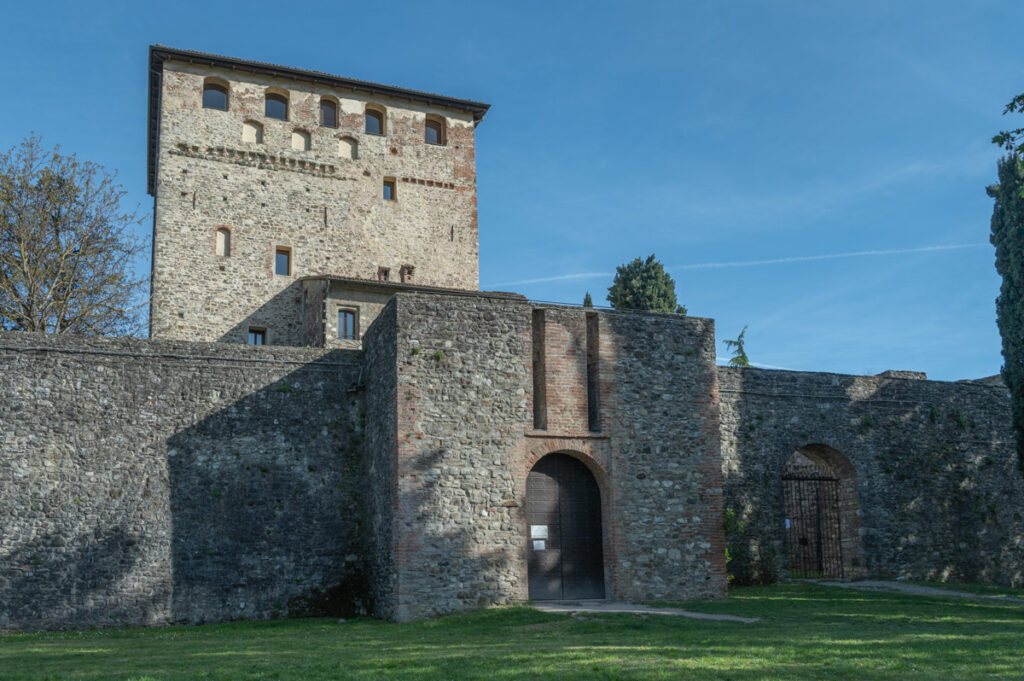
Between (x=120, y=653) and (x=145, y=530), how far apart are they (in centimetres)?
490

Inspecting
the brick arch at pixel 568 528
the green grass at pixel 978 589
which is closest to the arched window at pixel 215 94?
the brick arch at pixel 568 528

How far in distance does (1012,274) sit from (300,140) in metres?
22.5

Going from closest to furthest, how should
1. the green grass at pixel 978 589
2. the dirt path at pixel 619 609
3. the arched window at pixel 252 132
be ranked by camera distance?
the dirt path at pixel 619 609 < the green grass at pixel 978 589 < the arched window at pixel 252 132

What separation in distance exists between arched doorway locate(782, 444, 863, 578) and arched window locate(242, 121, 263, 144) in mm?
20179

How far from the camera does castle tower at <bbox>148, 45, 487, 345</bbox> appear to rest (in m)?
30.3

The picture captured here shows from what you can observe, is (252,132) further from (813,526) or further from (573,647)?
(573,647)

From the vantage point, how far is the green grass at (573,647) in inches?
393

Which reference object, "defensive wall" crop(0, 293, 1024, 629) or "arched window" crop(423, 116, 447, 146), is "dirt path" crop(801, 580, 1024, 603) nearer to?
"defensive wall" crop(0, 293, 1024, 629)

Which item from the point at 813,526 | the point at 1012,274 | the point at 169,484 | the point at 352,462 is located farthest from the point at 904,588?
the point at 169,484

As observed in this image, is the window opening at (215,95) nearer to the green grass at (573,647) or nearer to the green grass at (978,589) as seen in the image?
the green grass at (573,647)

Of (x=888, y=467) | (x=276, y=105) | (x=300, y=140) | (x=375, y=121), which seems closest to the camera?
(x=888, y=467)

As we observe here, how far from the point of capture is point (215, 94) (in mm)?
32469

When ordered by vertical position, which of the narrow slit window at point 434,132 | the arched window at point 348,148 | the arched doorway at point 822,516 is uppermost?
the narrow slit window at point 434,132

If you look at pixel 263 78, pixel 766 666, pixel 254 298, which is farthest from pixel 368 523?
pixel 263 78
